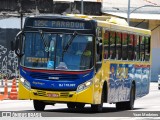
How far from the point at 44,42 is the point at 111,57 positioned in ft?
9.56

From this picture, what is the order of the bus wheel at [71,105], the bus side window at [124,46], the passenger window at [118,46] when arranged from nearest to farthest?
the bus wheel at [71,105], the passenger window at [118,46], the bus side window at [124,46]

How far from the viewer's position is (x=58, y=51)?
23078mm

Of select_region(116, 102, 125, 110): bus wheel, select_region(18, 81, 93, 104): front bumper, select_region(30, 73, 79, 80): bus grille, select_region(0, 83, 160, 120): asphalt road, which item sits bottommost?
select_region(116, 102, 125, 110): bus wheel

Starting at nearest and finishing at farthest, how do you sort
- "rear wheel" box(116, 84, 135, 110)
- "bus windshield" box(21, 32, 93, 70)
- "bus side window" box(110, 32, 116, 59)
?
"bus windshield" box(21, 32, 93, 70) < "bus side window" box(110, 32, 116, 59) < "rear wheel" box(116, 84, 135, 110)

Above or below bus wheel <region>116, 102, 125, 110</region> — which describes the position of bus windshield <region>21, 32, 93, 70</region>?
above

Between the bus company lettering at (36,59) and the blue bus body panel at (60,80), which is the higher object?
the bus company lettering at (36,59)

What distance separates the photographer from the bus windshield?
75.4 ft

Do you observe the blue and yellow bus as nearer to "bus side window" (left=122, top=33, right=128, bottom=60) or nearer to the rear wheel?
"bus side window" (left=122, top=33, right=128, bottom=60)

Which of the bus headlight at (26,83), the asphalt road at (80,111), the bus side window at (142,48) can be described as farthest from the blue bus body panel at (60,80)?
the bus side window at (142,48)

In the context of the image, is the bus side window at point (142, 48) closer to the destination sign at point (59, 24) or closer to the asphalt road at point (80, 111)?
the asphalt road at point (80, 111)

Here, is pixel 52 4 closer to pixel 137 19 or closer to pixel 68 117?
pixel 137 19

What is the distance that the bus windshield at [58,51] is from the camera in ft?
75.4

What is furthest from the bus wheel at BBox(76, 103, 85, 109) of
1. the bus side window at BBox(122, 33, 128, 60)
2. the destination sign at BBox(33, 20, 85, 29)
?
the destination sign at BBox(33, 20, 85, 29)

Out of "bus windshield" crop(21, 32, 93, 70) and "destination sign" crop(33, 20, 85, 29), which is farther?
"destination sign" crop(33, 20, 85, 29)
